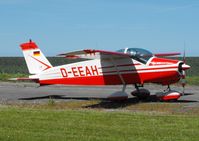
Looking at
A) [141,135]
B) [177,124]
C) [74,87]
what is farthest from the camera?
[74,87]

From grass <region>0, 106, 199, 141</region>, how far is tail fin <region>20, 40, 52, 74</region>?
822cm

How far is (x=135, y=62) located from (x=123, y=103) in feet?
5.67

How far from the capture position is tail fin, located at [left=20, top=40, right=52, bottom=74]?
67.4 ft

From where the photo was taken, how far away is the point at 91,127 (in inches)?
387

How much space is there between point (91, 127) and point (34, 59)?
37.3ft

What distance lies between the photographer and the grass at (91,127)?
856cm

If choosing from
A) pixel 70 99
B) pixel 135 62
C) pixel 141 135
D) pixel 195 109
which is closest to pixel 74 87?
pixel 70 99

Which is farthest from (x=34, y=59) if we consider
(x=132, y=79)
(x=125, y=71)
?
(x=132, y=79)

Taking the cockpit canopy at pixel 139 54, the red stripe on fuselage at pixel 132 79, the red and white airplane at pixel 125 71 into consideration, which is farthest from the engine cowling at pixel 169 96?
the cockpit canopy at pixel 139 54

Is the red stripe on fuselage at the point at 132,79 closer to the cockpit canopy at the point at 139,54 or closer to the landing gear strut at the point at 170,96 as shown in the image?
the landing gear strut at the point at 170,96

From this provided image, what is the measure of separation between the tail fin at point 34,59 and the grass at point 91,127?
822cm

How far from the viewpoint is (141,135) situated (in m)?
8.86

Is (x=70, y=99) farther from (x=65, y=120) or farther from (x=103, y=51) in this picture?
(x=65, y=120)

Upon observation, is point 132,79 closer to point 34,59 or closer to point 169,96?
point 169,96
